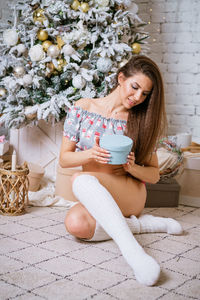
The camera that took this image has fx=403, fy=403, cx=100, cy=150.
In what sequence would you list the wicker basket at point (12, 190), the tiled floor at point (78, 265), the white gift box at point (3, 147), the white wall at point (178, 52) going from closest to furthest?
the tiled floor at point (78, 265)
the wicker basket at point (12, 190)
the white gift box at point (3, 147)
the white wall at point (178, 52)

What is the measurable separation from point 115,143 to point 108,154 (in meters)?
0.05

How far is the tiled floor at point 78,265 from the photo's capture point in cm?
138

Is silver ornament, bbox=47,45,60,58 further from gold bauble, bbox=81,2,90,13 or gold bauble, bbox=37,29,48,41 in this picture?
gold bauble, bbox=81,2,90,13

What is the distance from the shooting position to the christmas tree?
8.21ft

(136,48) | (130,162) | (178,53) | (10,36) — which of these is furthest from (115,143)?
(178,53)

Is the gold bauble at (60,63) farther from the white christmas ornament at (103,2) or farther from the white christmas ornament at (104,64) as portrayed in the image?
the white christmas ornament at (103,2)

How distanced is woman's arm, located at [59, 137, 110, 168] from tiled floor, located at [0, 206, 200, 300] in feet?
1.20

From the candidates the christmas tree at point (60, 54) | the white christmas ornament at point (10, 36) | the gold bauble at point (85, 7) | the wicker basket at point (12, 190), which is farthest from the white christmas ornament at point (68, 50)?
the wicker basket at point (12, 190)

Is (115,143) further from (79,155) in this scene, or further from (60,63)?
(60,63)

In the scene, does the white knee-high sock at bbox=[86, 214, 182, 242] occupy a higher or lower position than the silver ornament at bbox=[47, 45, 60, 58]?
lower

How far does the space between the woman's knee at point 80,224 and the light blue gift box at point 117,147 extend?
30 centimetres

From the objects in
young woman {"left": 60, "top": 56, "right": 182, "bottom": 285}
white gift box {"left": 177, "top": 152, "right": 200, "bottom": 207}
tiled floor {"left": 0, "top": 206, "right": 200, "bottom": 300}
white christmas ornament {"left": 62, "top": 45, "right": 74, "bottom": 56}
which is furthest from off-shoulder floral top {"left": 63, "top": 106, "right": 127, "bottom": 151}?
white gift box {"left": 177, "top": 152, "right": 200, "bottom": 207}

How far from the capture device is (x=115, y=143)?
1678 mm

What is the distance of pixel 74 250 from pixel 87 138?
0.54 meters
